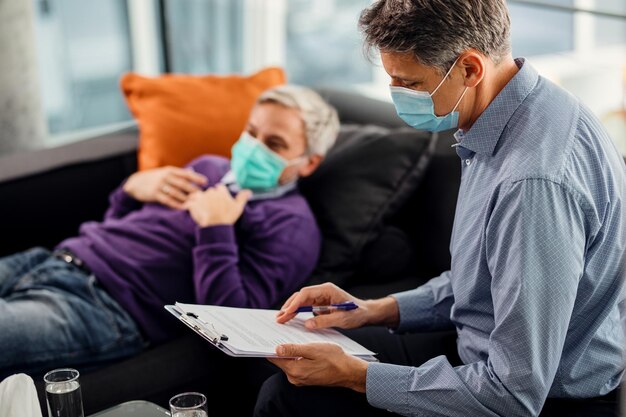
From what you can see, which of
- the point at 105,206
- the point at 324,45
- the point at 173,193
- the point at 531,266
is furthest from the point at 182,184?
the point at 324,45

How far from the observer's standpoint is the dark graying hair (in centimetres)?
138

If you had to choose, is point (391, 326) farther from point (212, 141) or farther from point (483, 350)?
point (212, 141)

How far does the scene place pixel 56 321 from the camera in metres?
1.91

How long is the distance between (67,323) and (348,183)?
745 mm

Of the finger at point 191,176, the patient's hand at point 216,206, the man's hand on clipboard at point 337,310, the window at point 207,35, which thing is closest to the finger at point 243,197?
the patient's hand at point 216,206

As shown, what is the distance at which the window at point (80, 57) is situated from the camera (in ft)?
12.8

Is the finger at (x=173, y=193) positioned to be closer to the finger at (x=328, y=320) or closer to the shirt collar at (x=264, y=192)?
the shirt collar at (x=264, y=192)

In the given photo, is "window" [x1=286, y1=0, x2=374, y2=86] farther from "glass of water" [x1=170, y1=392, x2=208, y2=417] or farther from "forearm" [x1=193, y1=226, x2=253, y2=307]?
"glass of water" [x1=170, y1=392, x2=208, y2=417]

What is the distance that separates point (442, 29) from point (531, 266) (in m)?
0.38

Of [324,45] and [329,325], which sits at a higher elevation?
[329,325]

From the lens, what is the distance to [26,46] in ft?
10.2

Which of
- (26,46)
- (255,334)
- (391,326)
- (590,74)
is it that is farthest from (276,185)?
(590,74)

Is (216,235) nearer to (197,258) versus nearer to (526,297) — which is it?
(197,258)

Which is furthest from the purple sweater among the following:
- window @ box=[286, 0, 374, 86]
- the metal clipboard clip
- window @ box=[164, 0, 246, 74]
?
window @ box=[286, 0, 374, 86]
